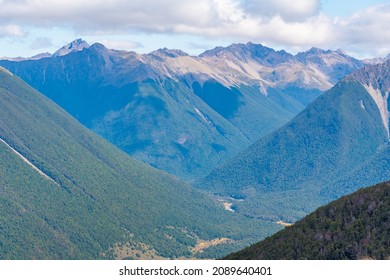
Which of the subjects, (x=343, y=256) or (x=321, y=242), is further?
(x=321, y=242)
